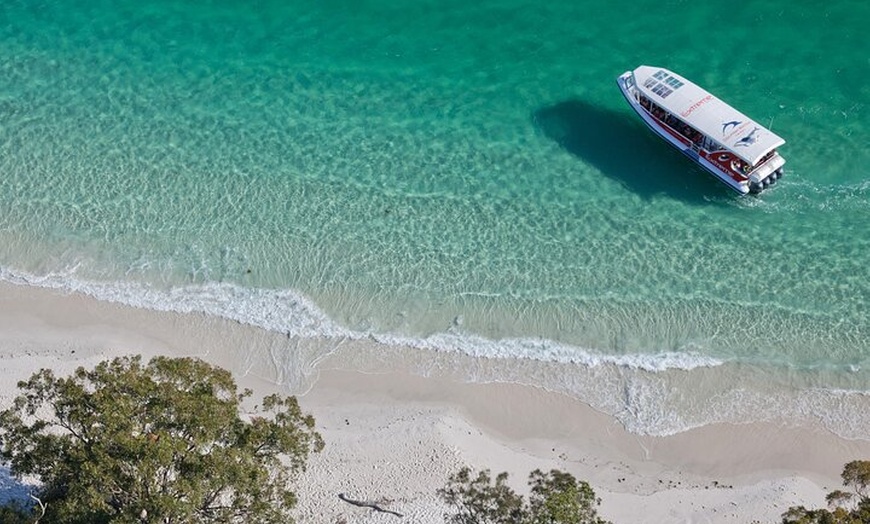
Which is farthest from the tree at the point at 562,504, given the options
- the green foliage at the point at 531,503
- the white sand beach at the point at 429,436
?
the white sand beach at the point at 429,436

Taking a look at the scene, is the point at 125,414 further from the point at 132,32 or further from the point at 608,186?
the point at 132,32

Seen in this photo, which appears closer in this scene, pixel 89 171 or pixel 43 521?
pixel 43 521

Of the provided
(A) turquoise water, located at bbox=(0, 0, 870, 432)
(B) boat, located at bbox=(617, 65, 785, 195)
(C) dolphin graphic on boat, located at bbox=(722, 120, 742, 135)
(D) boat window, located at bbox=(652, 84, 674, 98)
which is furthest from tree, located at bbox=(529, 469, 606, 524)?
(D) boat window, located at bbox=(652, 84, 674, 98)

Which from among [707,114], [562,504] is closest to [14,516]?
[562,504]

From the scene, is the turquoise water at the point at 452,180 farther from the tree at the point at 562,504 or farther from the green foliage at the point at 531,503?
the tree at the point at 562,504

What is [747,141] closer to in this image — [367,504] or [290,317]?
[290,317]

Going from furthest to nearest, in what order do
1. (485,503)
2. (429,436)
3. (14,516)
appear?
(429,436), (485,503), (14,516)

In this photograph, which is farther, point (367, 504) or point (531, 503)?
point (367, 504)

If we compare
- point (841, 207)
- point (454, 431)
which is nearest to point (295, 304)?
point (454, 431)
